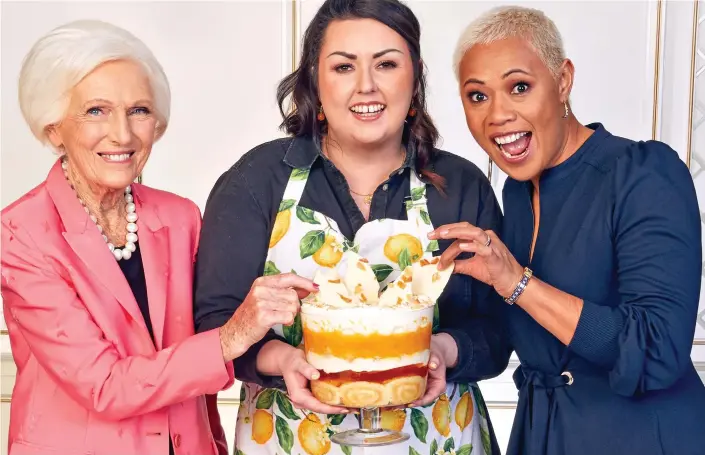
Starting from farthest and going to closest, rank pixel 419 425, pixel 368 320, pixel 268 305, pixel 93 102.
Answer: pixel 419 425, pixel 93 102, pixel 268 305, pixel 368 320

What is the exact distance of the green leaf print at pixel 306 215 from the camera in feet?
7.50

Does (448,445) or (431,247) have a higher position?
(431,247)

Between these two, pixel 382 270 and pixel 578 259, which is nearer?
pixel 578 259

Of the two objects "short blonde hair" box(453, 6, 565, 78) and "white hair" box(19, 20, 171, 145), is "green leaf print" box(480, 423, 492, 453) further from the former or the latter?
"white hair" box(19, 20, 171, 145)

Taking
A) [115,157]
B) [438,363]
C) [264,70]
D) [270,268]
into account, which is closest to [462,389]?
[438,363]

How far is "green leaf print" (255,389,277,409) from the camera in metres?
2.28

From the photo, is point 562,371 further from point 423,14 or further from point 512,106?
point 423,14

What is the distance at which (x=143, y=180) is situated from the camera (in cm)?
520

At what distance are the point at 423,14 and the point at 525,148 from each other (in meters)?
3.04

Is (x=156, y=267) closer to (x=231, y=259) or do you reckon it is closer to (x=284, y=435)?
(x=231, y=259)

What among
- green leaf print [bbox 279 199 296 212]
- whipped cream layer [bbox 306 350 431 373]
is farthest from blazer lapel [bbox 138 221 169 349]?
whipped cream layer [bbox 306 350 431 373]

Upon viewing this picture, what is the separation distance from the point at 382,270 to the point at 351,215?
16 centimetres

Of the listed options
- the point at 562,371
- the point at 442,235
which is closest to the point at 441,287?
the point at 442,235

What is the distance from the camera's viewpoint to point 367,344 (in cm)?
185
